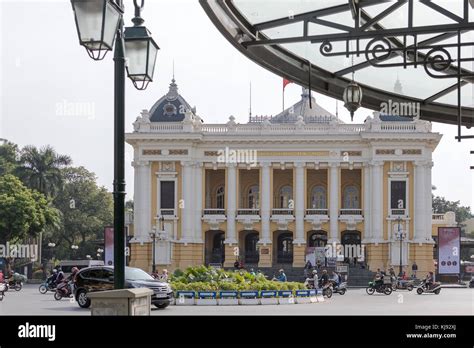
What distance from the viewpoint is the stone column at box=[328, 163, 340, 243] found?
202 ft

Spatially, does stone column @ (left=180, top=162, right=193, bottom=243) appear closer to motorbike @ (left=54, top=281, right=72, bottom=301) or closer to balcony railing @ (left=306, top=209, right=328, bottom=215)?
balcony railing @ (left=306, top=209, right=328, bottom=215)

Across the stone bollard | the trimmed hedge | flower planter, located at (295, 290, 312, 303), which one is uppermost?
the stone bollard

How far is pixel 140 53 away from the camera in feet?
28.4

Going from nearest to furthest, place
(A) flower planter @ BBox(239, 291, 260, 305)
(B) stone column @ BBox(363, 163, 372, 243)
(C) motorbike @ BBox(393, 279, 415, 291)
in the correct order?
(A) flower planter @ BBox(239, 291, 260, 305) → (C) motorbike @ BBox(393, 279, 415, 291) → (B) stone column @ BBox(363, 163, 372, 243)

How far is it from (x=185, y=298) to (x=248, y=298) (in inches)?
78.5

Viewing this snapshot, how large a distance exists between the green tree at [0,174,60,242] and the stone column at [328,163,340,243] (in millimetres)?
18308

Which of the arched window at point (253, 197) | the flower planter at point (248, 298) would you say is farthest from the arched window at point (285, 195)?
the flower planter at point (248, 298)

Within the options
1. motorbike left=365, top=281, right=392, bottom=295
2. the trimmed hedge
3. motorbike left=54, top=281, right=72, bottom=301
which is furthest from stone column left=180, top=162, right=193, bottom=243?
motorbike left=54, top=281, right=72, bottom=301

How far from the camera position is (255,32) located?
10734mm

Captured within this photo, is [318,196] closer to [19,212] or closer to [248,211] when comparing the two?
[248,211]

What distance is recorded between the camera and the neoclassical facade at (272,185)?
59969mm

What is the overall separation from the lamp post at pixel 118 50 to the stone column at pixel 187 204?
172 feet
